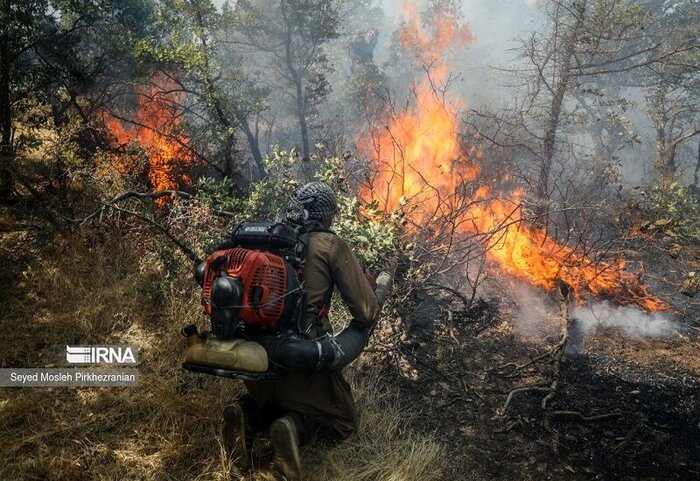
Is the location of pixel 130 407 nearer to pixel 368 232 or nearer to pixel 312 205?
pixel 312 205

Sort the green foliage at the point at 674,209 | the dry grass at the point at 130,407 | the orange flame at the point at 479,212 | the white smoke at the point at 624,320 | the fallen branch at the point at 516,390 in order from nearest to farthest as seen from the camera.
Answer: the dry grass at the point at 130,407 → the fallen branch at the point at 516,390 → the white smoke at the point at 624,320 → the orange flame at the point at 479,212 → the green foliage at the point at 674,209

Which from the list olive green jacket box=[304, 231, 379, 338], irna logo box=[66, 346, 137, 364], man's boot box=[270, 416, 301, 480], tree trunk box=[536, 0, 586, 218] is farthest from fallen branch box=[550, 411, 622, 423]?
tree trunk box=[536, 0, 586, 218]

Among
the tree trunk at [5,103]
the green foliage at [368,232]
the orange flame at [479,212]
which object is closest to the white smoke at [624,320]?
the orange flame at [479,212]

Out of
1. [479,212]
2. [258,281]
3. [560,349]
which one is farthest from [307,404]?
[479,212]

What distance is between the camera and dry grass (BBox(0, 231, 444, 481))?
286 centimetres

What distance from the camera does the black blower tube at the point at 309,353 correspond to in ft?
8.07

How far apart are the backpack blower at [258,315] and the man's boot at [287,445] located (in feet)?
0.98

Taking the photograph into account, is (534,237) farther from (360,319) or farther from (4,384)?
(4,384)

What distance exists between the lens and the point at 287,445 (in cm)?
249

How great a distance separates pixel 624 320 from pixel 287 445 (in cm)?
535

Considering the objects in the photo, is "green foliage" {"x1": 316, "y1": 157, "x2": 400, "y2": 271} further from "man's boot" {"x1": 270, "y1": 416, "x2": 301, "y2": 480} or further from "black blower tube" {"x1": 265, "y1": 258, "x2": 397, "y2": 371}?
"man's boot" {"x1": 270, "y1": 416, "x2": 301, "y2": 480}

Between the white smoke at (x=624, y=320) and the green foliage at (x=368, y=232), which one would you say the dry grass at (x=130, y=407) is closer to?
the green foliage at (x=368, y=232)

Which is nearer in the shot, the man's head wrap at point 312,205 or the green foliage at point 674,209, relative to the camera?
the man's head wrap at point 312,205

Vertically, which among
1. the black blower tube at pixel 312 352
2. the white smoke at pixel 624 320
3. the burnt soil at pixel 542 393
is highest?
the black blower tube at pixel 312 352
